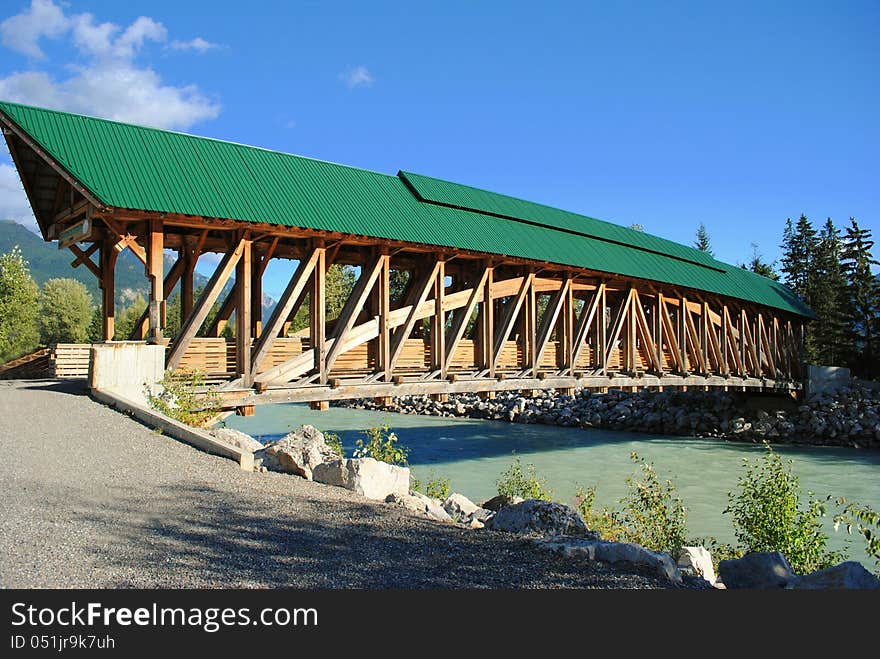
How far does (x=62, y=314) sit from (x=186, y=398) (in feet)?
172

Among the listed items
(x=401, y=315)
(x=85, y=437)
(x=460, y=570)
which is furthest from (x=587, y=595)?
(x=401, y=315)

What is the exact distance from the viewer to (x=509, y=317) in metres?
17.1

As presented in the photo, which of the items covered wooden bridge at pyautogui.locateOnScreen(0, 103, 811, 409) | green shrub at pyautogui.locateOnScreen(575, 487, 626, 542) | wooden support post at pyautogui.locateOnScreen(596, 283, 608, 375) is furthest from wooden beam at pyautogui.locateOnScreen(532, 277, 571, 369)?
green shrub at pyautogui.locateOnScreen(575, 487, 626, 542)

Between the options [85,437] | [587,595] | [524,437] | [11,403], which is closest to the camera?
[587,595]

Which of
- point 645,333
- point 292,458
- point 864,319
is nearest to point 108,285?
point 292,458

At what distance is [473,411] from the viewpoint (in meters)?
34.5

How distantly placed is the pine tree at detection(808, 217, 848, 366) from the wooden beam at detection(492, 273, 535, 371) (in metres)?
24.6

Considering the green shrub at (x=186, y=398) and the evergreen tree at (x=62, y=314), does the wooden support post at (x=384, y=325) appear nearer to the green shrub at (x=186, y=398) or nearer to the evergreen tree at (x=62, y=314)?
the green shrub at (x=186, y=398)

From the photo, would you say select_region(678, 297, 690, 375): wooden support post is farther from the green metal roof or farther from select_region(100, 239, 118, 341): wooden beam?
select_region(100, 239, 118, 341): wooden beam

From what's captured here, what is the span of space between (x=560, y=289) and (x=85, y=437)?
13.5 m

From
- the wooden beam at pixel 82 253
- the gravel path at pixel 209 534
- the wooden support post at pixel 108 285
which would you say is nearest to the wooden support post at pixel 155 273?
the wooden support post at pixel 108 285

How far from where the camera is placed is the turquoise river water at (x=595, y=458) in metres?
15.3

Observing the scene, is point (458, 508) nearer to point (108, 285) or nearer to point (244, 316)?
point (244, 316)

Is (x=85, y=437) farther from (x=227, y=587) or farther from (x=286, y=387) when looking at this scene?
(x=227, y=587)
